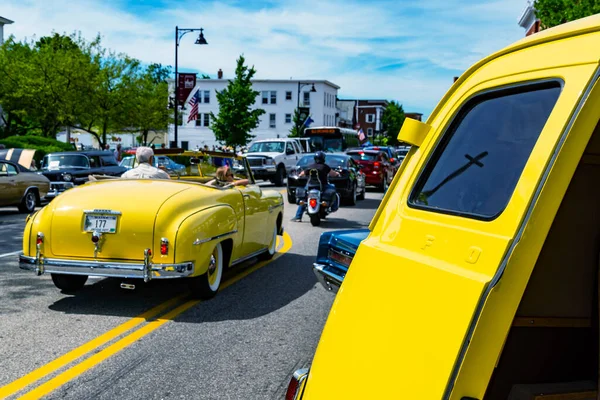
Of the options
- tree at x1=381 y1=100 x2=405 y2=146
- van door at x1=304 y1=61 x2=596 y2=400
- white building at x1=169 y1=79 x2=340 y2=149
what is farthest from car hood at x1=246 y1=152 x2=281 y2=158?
tree at x1=381 y1=100 x2=405 y2=146

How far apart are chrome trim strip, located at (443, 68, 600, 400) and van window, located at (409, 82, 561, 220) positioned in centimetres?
14

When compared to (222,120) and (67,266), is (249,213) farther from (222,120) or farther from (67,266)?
(222,120)

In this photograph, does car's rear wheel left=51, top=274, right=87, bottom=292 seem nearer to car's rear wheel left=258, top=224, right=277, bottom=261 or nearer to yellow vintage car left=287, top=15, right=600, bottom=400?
car's rear wheel left=258, top=224, right=277, bottom=261

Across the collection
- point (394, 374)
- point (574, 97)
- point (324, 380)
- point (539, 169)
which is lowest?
point (324, 380)

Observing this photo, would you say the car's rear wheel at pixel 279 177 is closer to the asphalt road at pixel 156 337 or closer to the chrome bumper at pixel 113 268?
the asphalt road at pixel 156 337

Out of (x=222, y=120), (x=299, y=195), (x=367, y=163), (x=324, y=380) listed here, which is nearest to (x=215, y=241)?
(x=324, y=380)

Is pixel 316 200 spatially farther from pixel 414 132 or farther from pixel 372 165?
pixel 372 165

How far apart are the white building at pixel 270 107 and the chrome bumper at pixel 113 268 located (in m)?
83.6

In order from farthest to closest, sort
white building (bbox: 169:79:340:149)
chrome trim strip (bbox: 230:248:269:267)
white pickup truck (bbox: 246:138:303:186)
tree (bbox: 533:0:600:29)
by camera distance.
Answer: white building (bbox: 169:79:340:149) → white pickup truck (bbox: 246:138:303:186) → tree (bbox: 533:0:600:29) → chrome trim strip (bbox: 230:248:269:267)

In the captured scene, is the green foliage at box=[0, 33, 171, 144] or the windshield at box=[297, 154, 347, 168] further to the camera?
the green foliage at box=[0, 33, 171, 144]

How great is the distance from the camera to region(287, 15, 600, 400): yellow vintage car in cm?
168

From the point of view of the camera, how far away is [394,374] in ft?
6.15

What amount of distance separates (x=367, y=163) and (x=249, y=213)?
18.4 metres

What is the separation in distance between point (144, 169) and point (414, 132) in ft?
18.9
